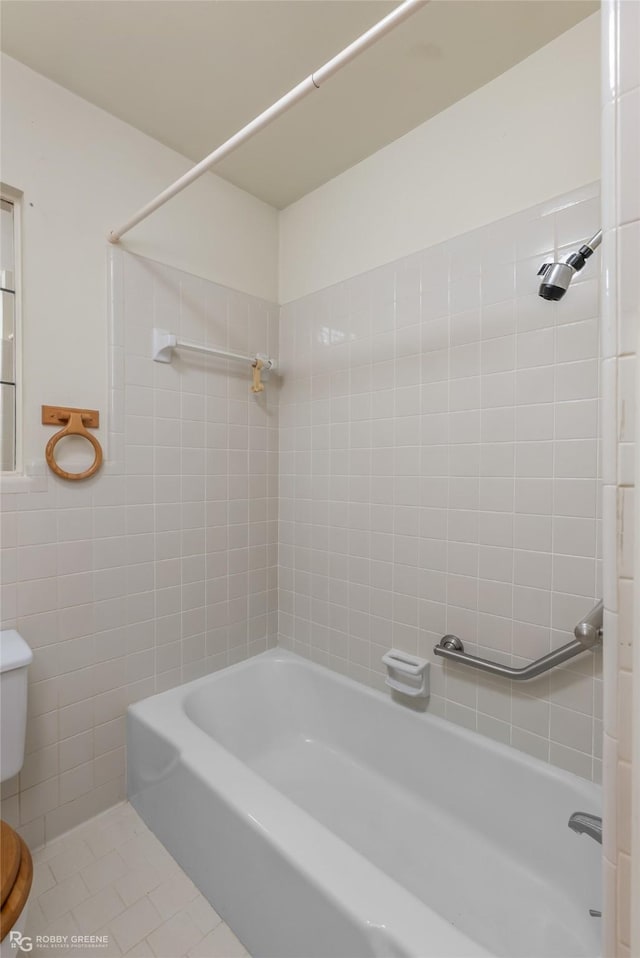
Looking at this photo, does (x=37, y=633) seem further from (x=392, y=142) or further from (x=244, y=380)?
(x=392, y=142)

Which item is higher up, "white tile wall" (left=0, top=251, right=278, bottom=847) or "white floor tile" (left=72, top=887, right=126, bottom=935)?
"white tile wall" (left=0, top=251, right=278, bottom=847)

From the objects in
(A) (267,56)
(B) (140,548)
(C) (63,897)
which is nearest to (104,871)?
(C) (63,897)

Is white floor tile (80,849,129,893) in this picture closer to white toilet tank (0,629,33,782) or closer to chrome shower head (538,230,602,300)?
white toilet tank (0,629,33,782)

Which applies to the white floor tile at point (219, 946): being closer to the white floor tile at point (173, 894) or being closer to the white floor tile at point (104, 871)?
the white floor tile at point (173, 894)

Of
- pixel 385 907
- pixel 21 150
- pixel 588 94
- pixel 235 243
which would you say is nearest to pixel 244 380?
pixel 235 243

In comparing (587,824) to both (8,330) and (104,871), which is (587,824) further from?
(8,330)

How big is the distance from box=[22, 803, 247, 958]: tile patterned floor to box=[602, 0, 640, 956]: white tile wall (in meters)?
1.22

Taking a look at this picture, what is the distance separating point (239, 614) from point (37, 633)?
0.81 metres

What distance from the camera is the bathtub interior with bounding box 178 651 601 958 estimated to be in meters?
1.20

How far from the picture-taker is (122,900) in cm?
129

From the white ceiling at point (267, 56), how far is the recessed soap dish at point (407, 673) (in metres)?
1.96

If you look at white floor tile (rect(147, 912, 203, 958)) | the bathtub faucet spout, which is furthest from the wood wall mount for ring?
the bathtub faucet spout

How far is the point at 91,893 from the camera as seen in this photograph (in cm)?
131

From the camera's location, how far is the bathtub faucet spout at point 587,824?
1.07 metres
